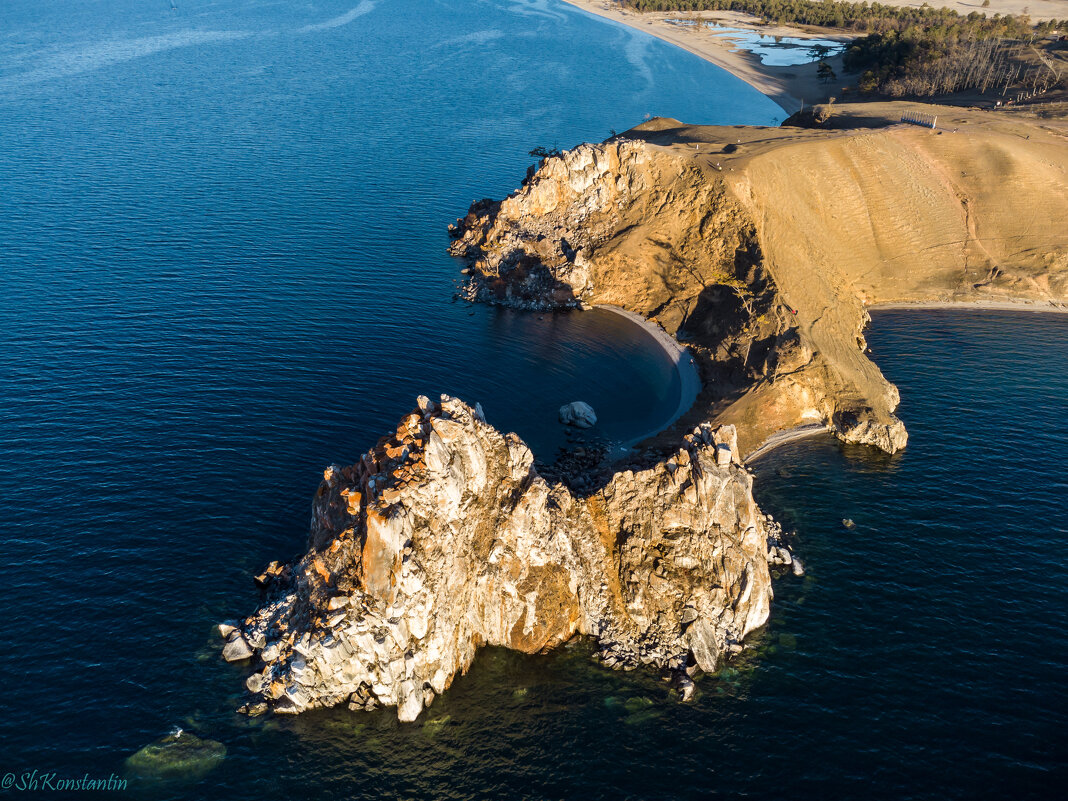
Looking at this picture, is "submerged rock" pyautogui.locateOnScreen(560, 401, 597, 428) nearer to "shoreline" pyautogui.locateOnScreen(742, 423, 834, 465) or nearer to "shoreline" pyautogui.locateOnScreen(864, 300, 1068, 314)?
"shoreline" pyautogui.locateOnScreen(742, 423, 834, 465)

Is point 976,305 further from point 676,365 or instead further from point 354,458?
point 354,458

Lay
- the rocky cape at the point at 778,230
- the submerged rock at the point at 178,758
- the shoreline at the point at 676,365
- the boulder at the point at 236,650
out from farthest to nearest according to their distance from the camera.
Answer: the rocky cape at the point at 778,230
the shoreline at the point at 676,365
the boulder at the point at 236,650
the submerged rock at the point at 178,758

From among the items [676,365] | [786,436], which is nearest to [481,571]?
[786,436]

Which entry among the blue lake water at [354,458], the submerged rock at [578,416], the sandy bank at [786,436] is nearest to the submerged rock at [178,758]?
the blue lake water at [354,458]

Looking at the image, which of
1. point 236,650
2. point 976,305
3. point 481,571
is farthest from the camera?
point 976,305

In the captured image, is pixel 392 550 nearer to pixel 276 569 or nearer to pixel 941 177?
pixel 276 569

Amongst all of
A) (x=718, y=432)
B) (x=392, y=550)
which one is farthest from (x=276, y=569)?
(x=718, y=432)
